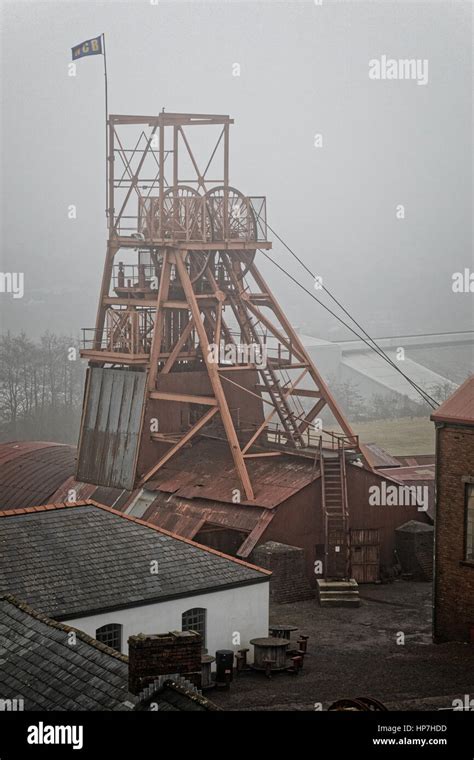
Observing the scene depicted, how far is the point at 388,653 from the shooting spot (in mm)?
24125

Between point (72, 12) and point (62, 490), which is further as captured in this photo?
point (72, 12)

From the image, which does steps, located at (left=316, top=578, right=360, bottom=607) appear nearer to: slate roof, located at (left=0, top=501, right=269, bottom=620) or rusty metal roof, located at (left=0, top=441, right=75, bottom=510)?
slate roof, located at (left=0, top=501, right=269, bottom=620)

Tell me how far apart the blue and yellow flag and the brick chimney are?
90.2 feet

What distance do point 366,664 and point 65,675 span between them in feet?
29.2

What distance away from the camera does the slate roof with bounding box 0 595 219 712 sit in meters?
14.4

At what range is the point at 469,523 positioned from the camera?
24.0 metres

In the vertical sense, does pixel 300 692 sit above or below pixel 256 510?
below

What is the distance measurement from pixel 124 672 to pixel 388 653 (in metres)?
9.75

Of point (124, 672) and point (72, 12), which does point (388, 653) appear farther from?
point (72, 12)

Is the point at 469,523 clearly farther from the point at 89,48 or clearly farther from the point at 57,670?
the point at 89,48

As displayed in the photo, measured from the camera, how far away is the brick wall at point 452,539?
24000 millimetres

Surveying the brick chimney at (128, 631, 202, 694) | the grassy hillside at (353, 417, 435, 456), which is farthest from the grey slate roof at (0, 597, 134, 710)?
the grassy hillside at (353, 417, 435, 456)

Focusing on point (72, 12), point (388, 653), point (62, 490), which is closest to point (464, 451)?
point (388, 653)

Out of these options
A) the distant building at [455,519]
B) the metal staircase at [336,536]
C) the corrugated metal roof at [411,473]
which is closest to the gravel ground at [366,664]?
the metal staircase at [336,536]
